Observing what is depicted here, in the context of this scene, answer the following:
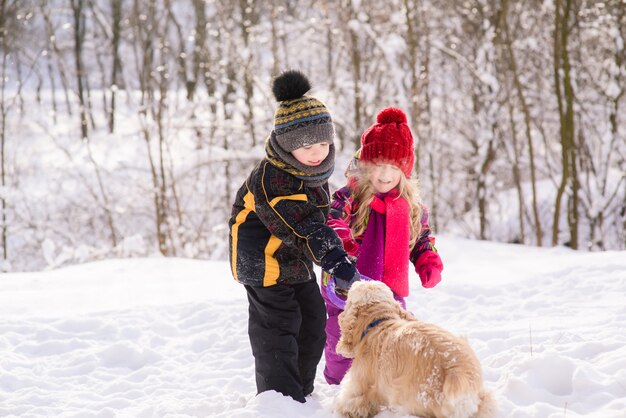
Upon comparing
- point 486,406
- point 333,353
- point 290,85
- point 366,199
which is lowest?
point 333,353

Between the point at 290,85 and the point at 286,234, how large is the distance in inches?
30.9

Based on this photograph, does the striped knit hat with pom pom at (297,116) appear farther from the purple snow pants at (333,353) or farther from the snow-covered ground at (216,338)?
the snow-covered ground at (216,338)

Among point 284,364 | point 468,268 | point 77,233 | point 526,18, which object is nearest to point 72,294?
point 284,364

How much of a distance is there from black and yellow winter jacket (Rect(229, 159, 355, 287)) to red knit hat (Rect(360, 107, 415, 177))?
428 mm

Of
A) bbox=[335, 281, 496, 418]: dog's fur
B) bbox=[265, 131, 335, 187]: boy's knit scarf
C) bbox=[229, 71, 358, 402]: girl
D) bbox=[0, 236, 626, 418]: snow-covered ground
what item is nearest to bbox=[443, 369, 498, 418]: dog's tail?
bbox=[335, 281, 496, 418]: dog's fur

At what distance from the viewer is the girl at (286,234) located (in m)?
2.88

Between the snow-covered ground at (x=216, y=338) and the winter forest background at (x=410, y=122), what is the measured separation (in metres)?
3.25

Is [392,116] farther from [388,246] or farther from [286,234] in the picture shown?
[286,234]

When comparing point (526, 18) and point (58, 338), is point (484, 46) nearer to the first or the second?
point (526, 18)

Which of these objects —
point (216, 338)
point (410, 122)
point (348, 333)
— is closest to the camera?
point (348, 333)

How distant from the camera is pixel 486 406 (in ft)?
8.11

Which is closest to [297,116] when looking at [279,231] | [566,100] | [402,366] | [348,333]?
[279,231]

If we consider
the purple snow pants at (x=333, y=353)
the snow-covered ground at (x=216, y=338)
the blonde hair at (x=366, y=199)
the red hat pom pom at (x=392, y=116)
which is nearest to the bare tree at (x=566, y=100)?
the snow-covered ground at (x=216, y=338)

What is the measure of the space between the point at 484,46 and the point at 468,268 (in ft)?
21.4
